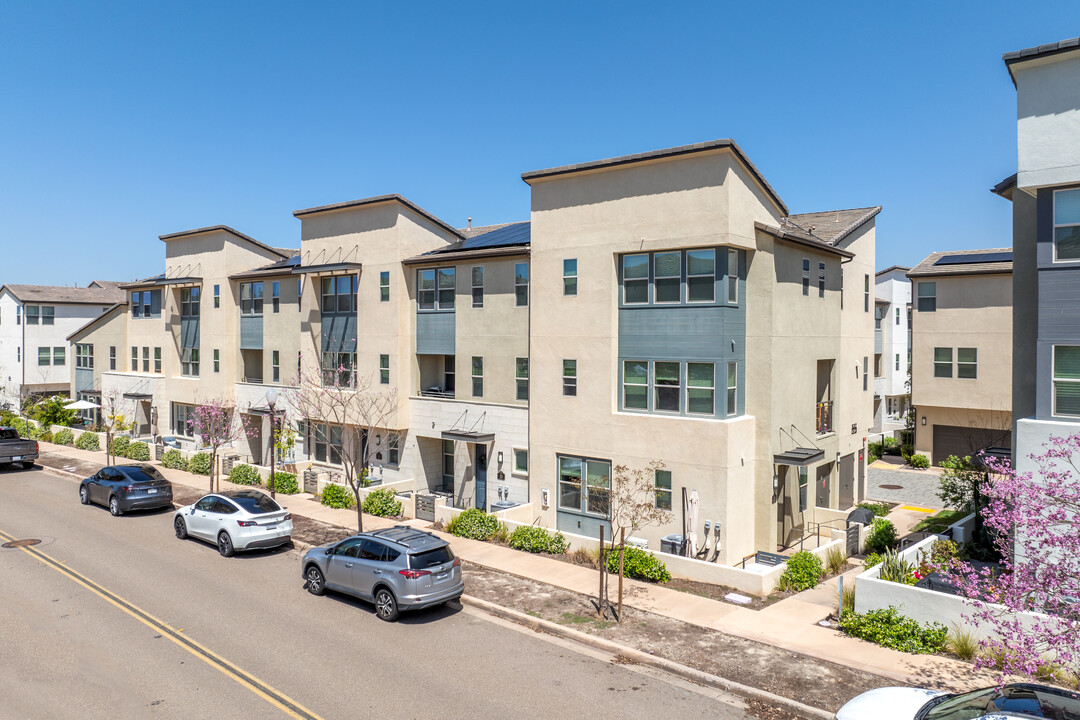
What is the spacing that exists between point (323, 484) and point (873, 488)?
2608 centimetres

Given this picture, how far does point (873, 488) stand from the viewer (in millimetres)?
34125

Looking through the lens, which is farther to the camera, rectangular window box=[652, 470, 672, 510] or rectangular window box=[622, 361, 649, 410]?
rectangular window box=[622, 361, 649, 410]

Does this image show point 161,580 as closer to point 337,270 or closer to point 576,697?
point 576,697

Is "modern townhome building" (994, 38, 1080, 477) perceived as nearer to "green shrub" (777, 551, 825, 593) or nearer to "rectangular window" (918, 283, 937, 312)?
"green shrub" (777, 551, 825, 593)

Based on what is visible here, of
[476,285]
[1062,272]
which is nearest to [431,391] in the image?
[476,285]

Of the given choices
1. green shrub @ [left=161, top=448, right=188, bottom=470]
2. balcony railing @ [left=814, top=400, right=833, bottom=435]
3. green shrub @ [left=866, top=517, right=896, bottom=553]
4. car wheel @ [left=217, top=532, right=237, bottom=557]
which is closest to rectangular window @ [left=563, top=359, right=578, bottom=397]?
balcony railing @ [left=814, top=400, right=833, bottom=435]

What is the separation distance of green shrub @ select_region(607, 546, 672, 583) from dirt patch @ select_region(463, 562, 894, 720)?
5.65 feet

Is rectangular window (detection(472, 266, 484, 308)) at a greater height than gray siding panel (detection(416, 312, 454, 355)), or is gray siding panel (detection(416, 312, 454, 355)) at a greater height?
rectangular window (detection(472, 266, 484, 308))

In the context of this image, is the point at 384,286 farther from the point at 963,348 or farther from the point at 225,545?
the point at 963,348

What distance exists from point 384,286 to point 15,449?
21431 millimetres

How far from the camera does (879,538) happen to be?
2286 centimetres

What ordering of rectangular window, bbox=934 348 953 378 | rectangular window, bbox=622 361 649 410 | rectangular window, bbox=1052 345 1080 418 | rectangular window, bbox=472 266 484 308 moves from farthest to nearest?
rectangular window, bbox=934 348 953 378 < rectangular window, bbox=472 266 484 308 < rectangular window, bbox=622 361 649 410 < rectangular window, bbox=1052 345 1080 418

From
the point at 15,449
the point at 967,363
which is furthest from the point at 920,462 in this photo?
the point at 15,449

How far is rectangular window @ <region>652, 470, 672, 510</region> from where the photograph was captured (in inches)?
815
